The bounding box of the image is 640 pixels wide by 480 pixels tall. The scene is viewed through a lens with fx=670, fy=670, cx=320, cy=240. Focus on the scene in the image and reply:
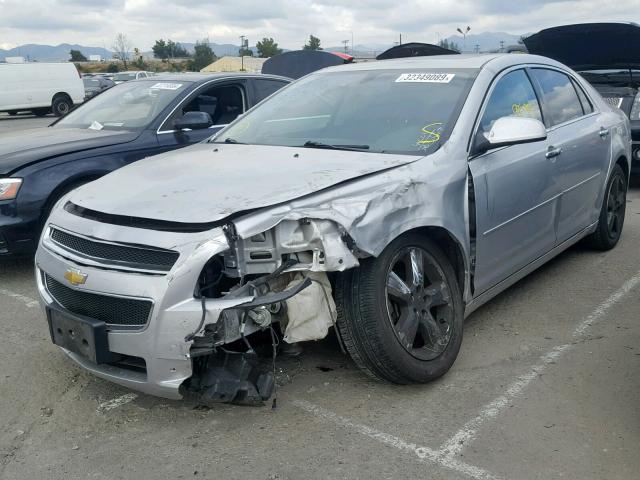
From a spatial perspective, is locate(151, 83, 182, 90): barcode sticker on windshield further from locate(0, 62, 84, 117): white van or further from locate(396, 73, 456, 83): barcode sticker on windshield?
locate(0, 62, 84, 117): white van

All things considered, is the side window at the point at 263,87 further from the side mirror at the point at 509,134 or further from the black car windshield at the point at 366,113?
the side mirror at the point at 509,134

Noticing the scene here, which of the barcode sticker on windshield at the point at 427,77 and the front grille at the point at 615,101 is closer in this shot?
the barcode sticker on windshield at the point at 427,77

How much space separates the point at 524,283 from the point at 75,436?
3267mm

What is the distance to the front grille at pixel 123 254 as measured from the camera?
2.75m

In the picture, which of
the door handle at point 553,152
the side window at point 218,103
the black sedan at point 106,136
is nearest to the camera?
the door handle at point 553,152

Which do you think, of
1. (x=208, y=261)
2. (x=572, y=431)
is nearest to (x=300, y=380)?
(x=208, y=261)

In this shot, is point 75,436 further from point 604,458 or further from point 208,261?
point 604,458

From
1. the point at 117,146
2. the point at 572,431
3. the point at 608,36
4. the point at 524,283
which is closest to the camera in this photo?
the point at 572,431

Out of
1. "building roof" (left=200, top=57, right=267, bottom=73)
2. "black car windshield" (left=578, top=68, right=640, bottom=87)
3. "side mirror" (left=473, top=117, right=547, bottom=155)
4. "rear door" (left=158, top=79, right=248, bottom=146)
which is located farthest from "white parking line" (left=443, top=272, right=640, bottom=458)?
"building roof" (left=200, top=57, right=267, bottom=73)

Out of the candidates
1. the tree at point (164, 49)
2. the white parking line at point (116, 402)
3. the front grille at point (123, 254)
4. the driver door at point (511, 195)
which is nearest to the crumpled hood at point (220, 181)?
the front grille at point (123, 254)

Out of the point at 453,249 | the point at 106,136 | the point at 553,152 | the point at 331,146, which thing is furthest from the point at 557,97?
the point at 106,136

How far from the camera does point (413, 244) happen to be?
326 centimetres

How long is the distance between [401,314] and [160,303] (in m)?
1.18

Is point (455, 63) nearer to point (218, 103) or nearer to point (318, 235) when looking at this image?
point (318, 235)
